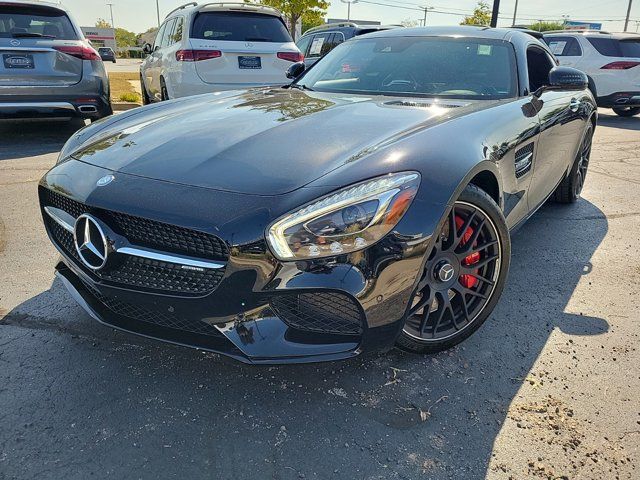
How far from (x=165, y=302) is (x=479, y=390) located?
1271 millimetres

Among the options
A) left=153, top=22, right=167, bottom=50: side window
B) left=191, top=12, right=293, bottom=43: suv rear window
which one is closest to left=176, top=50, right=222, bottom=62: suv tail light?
left=191, top=12, right=293, bottom=43: suv rear window

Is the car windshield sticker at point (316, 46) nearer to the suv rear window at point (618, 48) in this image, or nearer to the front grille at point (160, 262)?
the suv rear window at point (618, 48)

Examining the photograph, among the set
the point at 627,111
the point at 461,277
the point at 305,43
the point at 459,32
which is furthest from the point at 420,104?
the point at 627,111

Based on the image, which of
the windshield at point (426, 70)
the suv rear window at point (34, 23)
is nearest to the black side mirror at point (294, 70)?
the windshield at point (426, 70)

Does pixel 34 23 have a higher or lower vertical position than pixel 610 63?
higher

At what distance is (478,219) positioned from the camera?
2.29 metres

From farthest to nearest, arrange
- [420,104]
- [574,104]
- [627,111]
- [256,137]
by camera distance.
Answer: [627,111] < [574,104] < [420,104] < [256,137]

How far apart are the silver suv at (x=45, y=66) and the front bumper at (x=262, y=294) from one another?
5.11 meters

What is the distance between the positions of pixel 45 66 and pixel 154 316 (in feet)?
17.9

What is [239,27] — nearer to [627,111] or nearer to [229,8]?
[229,8]

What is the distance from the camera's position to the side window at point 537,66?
11.2 ft

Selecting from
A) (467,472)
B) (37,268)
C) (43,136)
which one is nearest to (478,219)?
(467,472)

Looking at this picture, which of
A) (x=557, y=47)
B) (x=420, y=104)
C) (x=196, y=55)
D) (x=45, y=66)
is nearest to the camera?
(x=420, y=104)

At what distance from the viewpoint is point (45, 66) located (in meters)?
6.16
